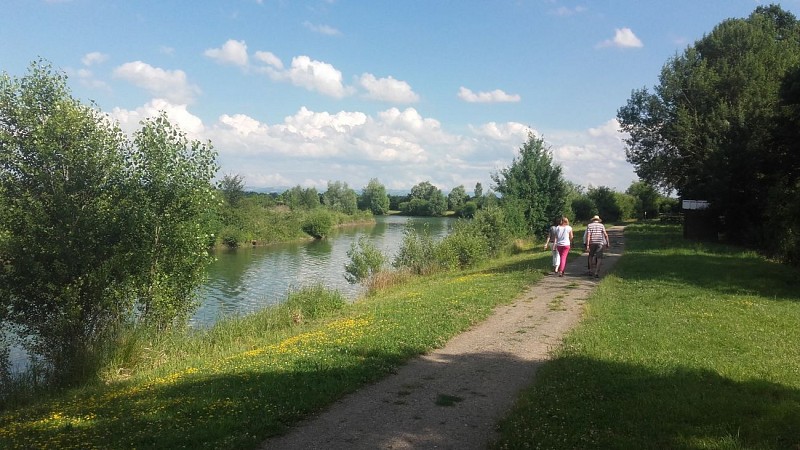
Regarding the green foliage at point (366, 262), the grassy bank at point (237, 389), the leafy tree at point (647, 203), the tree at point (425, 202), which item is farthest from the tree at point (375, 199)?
the grassy bank at point (237, 389)

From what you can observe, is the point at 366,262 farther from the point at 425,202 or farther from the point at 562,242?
the point at 425,202

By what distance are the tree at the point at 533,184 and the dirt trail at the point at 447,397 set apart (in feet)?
89.3

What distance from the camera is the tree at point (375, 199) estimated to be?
15612cm

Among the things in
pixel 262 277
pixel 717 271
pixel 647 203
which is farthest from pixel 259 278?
pixel 647 203

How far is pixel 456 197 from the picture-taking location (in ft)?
502

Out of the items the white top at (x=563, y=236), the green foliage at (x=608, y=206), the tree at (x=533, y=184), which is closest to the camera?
the white top at (x=563, y=236)

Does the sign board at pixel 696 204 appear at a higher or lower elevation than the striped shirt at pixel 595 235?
higher

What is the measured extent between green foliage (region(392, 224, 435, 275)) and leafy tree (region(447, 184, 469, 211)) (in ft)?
396

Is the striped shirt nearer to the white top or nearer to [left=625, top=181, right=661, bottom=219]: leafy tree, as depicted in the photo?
the white top

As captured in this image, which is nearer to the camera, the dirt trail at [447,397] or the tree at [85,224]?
the dirt trail at [447,397]

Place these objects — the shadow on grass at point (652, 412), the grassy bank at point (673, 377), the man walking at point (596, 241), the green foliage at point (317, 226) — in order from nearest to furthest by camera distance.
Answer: the shadow on grass at point (652, 412) < the grassy bank at point (673, 377) < the man walking at point (596, 241) < the green foliage at point (317, 226)

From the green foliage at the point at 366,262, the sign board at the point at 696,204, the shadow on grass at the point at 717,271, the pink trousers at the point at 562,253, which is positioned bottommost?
the green foliage at the point at 366,262

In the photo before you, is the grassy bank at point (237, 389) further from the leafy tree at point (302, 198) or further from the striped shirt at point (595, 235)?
the leafy tree at point (302, 198)

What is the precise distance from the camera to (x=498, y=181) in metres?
38.8
